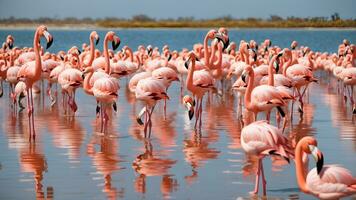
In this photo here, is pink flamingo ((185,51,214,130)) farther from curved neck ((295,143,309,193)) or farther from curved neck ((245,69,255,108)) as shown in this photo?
curved neck ((295,143,309,193))

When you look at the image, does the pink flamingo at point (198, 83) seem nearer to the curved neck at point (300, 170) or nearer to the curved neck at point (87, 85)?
the curved neck at point (87, 85)

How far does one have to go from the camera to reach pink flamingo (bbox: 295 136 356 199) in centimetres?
675

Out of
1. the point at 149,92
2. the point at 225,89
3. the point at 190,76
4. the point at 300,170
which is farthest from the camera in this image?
the point at 225,89

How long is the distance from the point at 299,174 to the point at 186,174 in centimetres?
231

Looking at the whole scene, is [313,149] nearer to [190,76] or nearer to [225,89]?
[190,76]

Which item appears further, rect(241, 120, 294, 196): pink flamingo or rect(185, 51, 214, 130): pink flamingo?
rect(185, 51, 214, 130): pink flamingo

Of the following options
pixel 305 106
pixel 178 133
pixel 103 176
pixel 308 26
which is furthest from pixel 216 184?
pixel 308 26

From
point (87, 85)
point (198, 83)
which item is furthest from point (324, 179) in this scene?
point (87, 85)

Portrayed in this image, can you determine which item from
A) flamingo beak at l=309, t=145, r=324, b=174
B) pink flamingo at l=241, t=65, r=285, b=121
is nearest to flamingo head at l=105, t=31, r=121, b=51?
pink flamingo at l=241, t=65, r=285, b=121

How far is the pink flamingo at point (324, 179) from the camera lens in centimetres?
675

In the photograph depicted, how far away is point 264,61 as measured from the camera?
64.5 ft

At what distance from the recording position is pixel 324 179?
22.4 feet

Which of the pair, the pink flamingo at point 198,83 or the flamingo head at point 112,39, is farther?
the flamingo head at point 112,39

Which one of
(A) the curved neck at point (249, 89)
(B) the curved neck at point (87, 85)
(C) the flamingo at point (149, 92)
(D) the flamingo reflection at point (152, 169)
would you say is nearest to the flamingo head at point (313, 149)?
(D) the flamingo reflection at point (152, 169)
